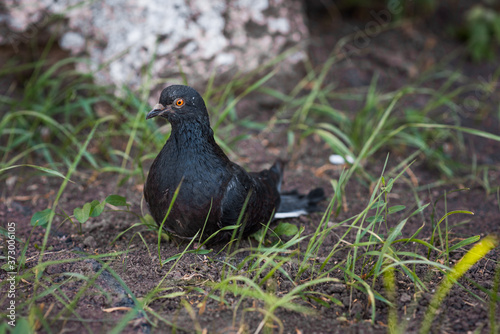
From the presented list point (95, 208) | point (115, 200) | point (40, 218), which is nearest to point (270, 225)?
point (115, 200)

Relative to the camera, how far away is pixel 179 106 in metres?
2.76

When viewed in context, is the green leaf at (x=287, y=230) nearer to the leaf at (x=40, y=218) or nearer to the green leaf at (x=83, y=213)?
the green leaf at (x=83, y=213)

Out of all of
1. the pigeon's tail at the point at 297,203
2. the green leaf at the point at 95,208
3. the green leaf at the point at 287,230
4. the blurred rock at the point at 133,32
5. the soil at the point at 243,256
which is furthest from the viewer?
the blurred rock at the point at 133,32

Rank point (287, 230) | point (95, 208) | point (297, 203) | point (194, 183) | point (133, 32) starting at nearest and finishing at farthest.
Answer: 1. point (194, 183)
2. point (95, 208)
3. point (287, 230)
4. point (297, 203)
5. point (133, 32)

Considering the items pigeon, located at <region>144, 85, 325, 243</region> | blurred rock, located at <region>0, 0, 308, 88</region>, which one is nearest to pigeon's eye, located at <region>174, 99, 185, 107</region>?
pigeon, located at <region>144, 85, 325, 243</region>

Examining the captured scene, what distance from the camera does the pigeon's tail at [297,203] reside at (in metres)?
3.34

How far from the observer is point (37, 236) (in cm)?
307

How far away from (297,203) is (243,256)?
0.73 meters

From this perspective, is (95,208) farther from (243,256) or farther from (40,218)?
(243,256)

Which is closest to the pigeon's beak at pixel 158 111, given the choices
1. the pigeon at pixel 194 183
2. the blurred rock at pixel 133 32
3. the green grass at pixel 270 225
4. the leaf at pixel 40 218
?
the pigeon at pixel 194 183

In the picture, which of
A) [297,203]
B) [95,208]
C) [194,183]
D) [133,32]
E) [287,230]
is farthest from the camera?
[133,32]

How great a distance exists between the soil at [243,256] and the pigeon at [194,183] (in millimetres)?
198

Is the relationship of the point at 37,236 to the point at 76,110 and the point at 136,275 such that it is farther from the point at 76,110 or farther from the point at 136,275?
the point at 76,110

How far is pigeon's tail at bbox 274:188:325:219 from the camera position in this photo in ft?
11.0
